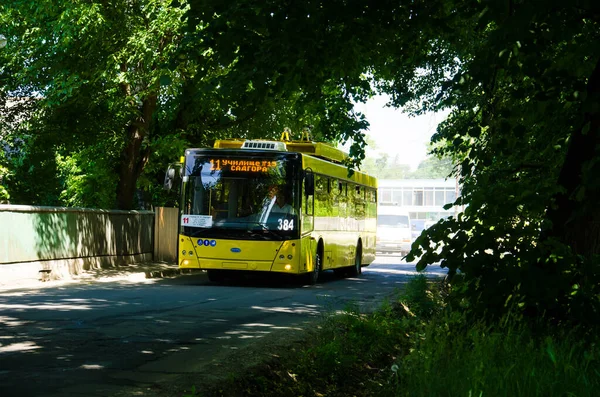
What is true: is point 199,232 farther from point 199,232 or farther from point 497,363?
point 497,363

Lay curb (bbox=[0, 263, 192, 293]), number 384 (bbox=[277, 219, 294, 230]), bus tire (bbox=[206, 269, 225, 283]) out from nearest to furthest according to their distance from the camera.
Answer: curb (bbox=[0, 263, 192, 293]) < number 384 (bbox=[277, 219, 294, 230]) < bus tire (bbox=[206, 269, 225, 283])

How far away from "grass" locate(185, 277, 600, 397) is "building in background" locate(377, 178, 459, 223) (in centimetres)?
9927

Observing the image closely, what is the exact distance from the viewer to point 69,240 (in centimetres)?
2589

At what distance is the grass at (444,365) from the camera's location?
7.00m

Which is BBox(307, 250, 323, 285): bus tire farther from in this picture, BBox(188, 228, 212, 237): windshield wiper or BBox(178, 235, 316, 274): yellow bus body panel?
BBox(188, 228, 212, 237): windshield wiper

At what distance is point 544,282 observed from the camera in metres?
9.10

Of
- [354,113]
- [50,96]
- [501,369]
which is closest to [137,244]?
[50,96]

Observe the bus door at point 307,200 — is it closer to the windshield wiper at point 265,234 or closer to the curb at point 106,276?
the windshield wiper at point 265,234

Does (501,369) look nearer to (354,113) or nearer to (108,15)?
(354,113)

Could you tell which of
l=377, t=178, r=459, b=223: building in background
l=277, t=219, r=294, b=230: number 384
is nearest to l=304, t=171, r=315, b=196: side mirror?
l=277, t=219, r=294, b=230: number 384

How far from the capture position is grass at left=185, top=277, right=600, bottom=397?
7000 millimetres

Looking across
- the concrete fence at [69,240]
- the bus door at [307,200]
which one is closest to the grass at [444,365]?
the bus door at [307,200]

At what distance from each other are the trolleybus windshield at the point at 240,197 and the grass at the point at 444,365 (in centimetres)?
1065

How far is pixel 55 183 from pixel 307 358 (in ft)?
139
